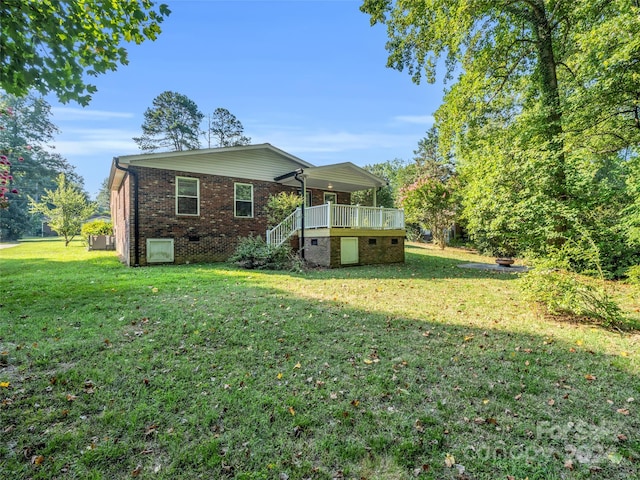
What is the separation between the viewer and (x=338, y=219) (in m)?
Result: 11.7

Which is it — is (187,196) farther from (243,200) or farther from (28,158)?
(28,158)

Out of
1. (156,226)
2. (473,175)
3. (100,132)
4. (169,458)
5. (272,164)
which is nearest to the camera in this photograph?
(169,458)

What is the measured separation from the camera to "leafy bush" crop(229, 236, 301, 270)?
1062 centimetres

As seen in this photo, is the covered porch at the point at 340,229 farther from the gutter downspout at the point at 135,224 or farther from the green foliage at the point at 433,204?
the green foliage at the point at 433,204

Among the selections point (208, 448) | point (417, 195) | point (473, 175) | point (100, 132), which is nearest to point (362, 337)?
point (208, 448)

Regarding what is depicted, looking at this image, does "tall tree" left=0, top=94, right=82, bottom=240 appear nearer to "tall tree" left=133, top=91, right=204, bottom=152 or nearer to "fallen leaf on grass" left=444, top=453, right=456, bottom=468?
"tall tree" left=133, top=91, right=204, bottom=152

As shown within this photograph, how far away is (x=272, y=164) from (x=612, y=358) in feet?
40.8

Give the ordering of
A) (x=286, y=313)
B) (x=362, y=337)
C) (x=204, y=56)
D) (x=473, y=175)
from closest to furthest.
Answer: (x=362, y=337), (x=286, y=313), (x=204, y=56), (x=473, y=175)

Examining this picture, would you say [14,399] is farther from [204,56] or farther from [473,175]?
[473,175]

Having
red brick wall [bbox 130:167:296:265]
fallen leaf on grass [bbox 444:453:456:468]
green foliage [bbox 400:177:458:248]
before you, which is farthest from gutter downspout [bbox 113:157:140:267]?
A: green foliage [bbox 400:177:458:248]

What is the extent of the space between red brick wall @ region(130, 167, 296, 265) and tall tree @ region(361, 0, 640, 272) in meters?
8.39

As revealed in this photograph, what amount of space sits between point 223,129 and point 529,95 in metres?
34.1

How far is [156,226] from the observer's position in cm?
1100

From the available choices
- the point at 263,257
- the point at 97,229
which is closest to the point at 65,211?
the point at 97,229
